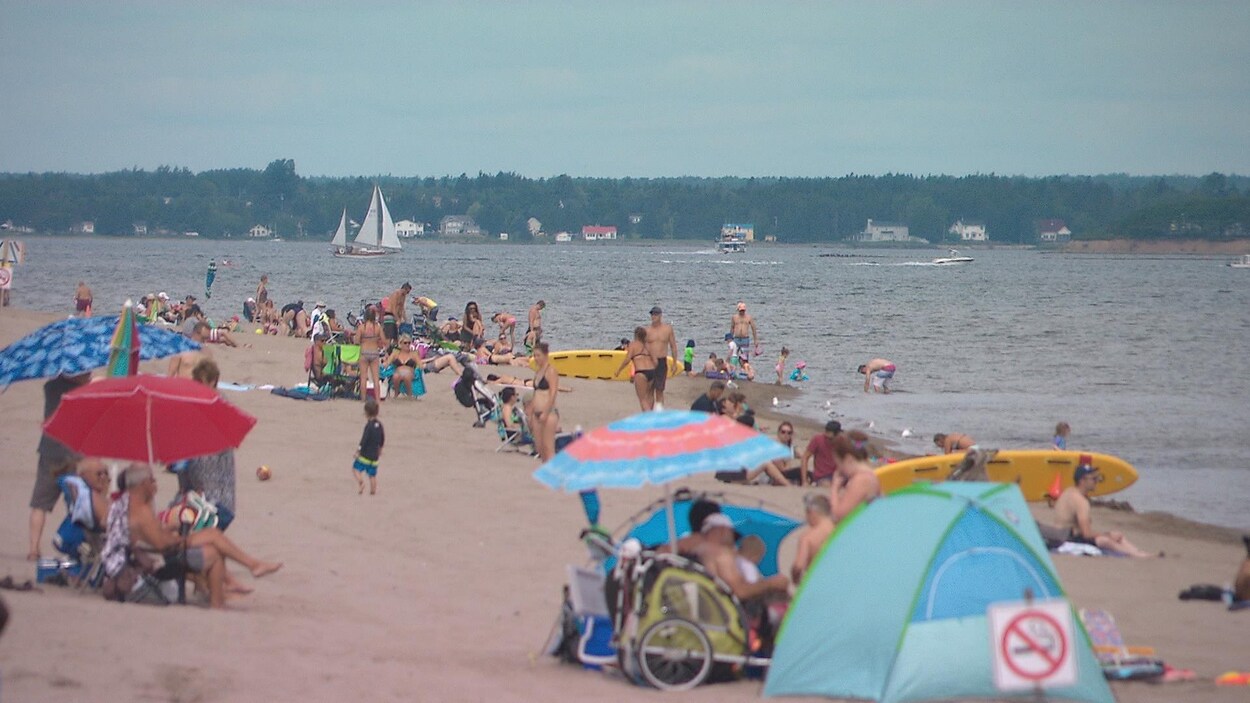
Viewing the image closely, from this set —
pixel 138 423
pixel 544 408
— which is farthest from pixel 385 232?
pixel 138 423

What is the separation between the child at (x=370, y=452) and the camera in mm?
12609

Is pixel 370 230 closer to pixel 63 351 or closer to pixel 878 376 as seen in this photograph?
pixel 878 376

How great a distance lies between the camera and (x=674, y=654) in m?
7.41

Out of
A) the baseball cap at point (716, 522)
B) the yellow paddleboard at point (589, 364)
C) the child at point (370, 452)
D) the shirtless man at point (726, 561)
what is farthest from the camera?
the yellow paddleboard at point (589, 364)

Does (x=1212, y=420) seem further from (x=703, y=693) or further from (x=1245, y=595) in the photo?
(x=703, y=693)

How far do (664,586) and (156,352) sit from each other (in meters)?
5.00

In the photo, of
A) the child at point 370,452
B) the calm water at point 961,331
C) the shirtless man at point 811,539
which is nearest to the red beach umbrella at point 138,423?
the shirtless man at point 811,539

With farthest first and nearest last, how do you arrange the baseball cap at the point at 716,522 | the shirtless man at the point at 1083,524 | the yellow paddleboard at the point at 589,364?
the yellow paddleboard at the point at 589,364
the shirtless man at the point at 1083,524
the baseball cap at the point at 716,522

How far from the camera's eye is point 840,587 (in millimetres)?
7559

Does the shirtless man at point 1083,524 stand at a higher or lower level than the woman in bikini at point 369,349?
lower

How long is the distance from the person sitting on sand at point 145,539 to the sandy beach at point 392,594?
0.74ft

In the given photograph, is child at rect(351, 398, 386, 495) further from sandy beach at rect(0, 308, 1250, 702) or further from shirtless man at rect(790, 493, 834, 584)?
shirtless man at rect(790, 493, 834, 584)

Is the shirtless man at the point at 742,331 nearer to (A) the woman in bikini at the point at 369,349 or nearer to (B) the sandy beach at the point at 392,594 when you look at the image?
(A) the woman in bikini at the point at 369,349

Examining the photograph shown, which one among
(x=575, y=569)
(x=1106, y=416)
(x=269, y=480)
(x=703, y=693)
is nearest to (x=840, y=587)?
(x=703, y=693)
